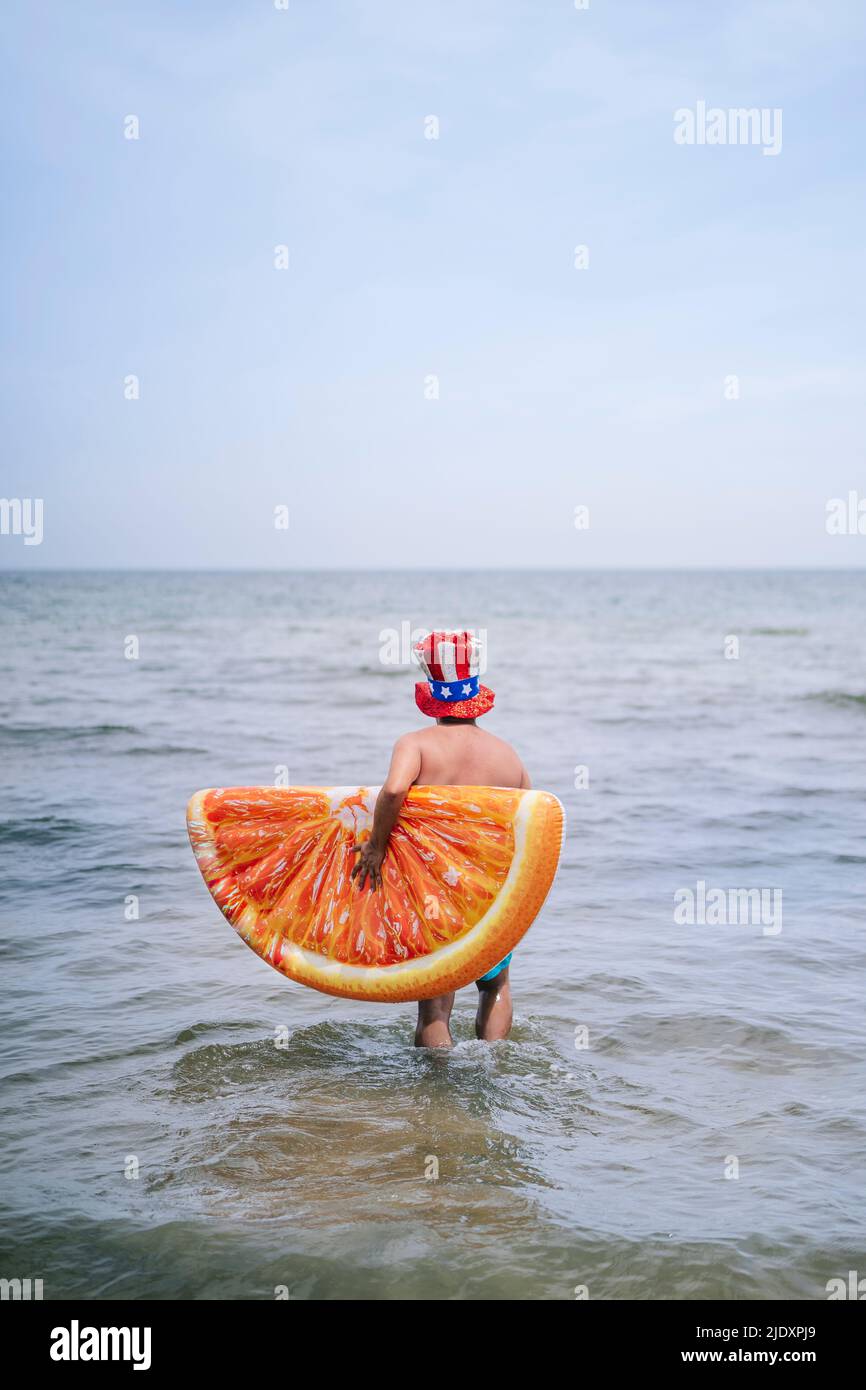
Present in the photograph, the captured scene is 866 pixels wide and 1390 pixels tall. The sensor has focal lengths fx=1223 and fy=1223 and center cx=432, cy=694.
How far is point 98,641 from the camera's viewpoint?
109 ft

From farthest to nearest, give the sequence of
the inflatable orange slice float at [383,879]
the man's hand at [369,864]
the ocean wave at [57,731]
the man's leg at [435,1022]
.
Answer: the ocean wave at [57,731] < the man's leg at [435,1022] < the man's hand at [369,864] < the inflatable orange slice float at [383,879]

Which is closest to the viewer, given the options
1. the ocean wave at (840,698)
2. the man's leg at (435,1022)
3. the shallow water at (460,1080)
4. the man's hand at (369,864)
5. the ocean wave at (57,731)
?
the shallow water at (460,1080)

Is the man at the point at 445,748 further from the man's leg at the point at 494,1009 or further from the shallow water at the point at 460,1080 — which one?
the shallow water at the point at 460,1080

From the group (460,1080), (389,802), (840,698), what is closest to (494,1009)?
(460,1080)

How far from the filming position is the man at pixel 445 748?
4801 mm

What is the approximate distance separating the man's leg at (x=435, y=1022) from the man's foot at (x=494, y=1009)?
0.18 metres

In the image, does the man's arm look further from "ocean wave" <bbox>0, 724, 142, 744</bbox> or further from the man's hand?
"ocean wave" <bbox>0, 724, 142, 744</bbox>

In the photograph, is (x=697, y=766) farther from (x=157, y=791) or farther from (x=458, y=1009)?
(x=458, y=1009)

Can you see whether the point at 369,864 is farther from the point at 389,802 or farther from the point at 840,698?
the point at 840,698

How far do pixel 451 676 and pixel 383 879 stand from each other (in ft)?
2.87

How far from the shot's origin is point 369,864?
492 cm

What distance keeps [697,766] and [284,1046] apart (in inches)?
340

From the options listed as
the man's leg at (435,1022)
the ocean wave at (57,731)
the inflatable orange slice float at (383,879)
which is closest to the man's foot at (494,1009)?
the man's leg at (435,1022)
